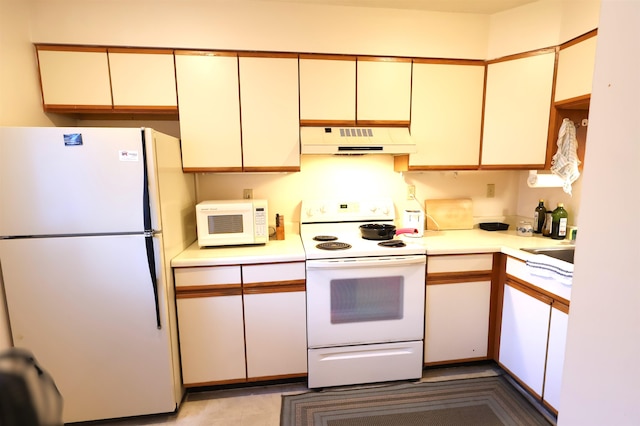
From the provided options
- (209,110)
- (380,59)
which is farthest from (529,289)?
(209,110)

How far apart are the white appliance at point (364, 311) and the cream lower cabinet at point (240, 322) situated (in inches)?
4.4

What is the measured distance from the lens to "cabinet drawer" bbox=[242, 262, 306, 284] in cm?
185

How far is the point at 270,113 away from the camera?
204 centimetres

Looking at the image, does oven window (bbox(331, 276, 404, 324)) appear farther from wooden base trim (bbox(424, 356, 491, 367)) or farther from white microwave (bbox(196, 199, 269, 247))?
white microwave (bbox(196, 199, 269, 247))

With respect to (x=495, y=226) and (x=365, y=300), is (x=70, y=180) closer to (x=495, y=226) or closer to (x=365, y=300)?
(x=365, y=300)

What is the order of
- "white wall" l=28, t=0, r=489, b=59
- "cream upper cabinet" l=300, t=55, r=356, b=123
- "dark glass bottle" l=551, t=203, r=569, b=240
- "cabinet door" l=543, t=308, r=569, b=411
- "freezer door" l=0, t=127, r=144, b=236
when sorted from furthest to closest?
"dark glass bottle" l=551, t=203, r=569, b=240 < "cream upper cabinet" l=300, t=55, r=356, b=123 < "white wall" l=28, t=0, r=489, b=59 < "cabinet door" l=543, t=308, r=569, b=411 < "freezer door" l=0, t=127, r=144, b=236

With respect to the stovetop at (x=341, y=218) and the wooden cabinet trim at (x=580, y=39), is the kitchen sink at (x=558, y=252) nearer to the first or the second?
the stovetop at (x=341, y=218)

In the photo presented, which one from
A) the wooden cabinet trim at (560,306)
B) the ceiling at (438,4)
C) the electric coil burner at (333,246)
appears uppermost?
the ceiling at (438,4)

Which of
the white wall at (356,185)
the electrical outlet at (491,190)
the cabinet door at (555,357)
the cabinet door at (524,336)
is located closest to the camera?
the cabinet door at (555,357)

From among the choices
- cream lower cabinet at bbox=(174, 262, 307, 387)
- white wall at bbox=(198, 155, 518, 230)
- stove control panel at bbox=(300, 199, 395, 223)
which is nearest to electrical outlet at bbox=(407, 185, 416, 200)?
white wall at bbox=(198, 155, 518, 230)

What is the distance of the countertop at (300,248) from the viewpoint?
5.97 ft

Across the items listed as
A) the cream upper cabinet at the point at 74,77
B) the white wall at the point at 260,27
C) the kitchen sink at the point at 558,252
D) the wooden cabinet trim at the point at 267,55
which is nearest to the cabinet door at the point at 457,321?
the kitchen sink at the point at 558,252

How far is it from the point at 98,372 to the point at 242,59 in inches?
80.8

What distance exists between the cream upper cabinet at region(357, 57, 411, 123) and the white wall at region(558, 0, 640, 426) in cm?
149
